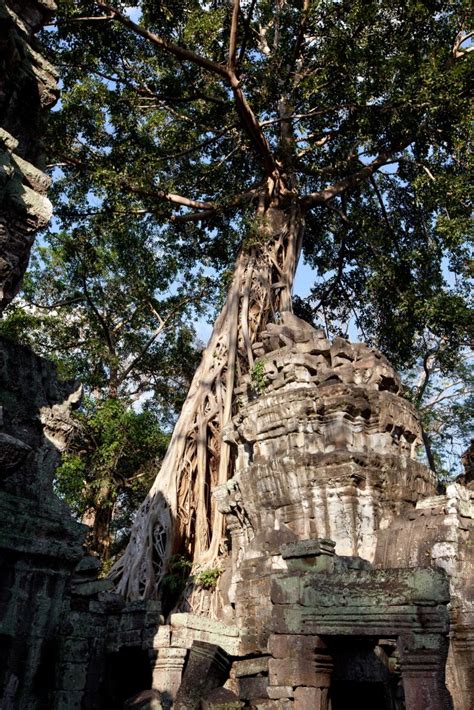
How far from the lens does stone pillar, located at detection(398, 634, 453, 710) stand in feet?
12.7

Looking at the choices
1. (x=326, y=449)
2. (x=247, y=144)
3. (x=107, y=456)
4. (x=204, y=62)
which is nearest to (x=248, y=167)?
(x=247, y=144)

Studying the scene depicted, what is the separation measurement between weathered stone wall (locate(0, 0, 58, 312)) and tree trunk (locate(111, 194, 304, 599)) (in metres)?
5.24

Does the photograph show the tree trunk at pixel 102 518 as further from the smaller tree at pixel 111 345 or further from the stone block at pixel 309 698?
the stone block at pixel 309 698

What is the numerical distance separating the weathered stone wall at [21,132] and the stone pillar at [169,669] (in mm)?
3625

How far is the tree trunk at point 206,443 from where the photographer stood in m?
8.73

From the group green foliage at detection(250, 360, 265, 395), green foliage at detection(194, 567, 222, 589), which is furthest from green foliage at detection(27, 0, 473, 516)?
green foliage at detection(194, 567, 222, 589)

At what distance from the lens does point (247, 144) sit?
12766 millimetres

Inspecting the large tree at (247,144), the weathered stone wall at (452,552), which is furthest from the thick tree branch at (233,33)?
the weathered stone wall at (452,552)

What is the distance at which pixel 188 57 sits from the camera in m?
10.6

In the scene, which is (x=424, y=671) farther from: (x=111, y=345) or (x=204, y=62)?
(x=111, y=345)

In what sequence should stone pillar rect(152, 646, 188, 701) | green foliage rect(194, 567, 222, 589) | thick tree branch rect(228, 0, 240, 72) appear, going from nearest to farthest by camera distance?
stone pillar rect(152, 646, 188, 701) → green foliage rect(194, 567, 222, 589) → thick tree branch rect(228, 0, 240, 72)

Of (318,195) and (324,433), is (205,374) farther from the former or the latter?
(318,195)

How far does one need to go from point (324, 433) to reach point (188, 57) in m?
7.02

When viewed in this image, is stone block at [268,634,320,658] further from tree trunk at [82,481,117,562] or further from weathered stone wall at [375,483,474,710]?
tree trunk at [82,481,117,562]
